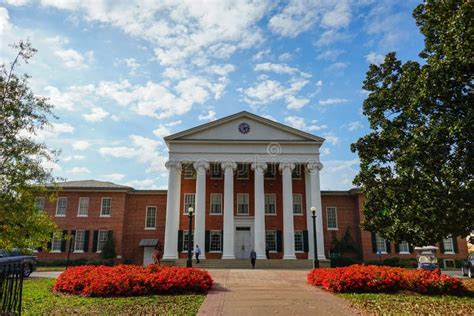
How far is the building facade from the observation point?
3231 centimetres

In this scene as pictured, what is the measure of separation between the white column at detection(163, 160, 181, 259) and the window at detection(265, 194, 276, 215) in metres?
8.72

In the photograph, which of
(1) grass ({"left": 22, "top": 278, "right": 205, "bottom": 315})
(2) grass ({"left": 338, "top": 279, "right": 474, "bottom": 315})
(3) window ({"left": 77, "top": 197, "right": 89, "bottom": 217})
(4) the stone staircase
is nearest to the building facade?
(3) window ({"left": 77, "top": 197, "right": 89, "bottom": 217})

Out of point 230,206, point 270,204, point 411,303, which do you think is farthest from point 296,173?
point 411,303

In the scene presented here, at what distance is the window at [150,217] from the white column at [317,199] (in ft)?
50.6

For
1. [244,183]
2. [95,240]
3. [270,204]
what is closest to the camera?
[95,240]

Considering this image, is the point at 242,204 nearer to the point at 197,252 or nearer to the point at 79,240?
the point at 197,252

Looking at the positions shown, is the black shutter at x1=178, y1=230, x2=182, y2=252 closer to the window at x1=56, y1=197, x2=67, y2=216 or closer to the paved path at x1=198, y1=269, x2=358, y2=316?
the window at x1=56, y1=197, x2=67, y2=216

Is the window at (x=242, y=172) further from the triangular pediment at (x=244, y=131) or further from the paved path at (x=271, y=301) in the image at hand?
the paved path at (x=271, y=301)

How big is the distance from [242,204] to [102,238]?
14118 mm

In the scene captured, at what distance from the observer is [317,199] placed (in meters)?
32.3

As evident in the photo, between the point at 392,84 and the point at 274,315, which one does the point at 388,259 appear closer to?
the point at 392,84

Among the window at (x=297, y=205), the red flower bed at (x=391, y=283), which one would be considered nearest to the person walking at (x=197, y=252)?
the window at (x=297, y=205)

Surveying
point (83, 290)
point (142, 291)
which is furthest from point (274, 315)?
point (83, 290)

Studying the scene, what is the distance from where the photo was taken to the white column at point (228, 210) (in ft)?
102
